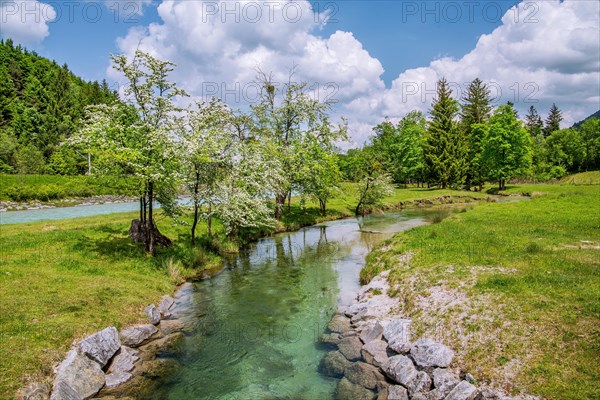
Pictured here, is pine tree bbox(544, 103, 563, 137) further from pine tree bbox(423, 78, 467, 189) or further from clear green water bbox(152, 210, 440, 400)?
clear green water bbox(152, 210, 440, 400)

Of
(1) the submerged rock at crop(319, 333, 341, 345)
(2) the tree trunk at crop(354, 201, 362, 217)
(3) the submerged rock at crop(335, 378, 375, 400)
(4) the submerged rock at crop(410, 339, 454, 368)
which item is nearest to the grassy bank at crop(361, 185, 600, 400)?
(4) the submerged rock at crop(410, 339, 454, 368)

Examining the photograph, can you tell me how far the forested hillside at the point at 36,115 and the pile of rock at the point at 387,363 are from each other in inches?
3560

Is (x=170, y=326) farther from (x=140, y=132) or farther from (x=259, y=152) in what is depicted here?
(x=259, y=152)

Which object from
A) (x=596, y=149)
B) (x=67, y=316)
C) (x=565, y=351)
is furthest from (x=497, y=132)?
(x=67, y=316)

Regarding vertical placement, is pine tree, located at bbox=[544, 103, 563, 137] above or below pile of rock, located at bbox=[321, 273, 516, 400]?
above

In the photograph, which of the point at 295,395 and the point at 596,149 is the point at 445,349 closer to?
the point at 295,395

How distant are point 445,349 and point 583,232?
60.9 ft

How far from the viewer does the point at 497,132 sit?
79312 mm

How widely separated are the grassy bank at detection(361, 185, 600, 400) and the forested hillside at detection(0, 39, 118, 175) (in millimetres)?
90021

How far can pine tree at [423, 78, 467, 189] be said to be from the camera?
90.0 meters

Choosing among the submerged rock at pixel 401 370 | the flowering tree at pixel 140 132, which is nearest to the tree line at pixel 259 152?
the flowering tree at pixel 140 132

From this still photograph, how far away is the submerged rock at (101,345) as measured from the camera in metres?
12.8

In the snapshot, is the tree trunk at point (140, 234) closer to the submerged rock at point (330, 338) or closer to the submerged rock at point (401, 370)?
the submerged rock at point (330, 338)

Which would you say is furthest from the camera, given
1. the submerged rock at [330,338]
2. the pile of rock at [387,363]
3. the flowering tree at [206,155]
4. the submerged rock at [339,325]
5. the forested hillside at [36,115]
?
the forested hillside at [36,115]
